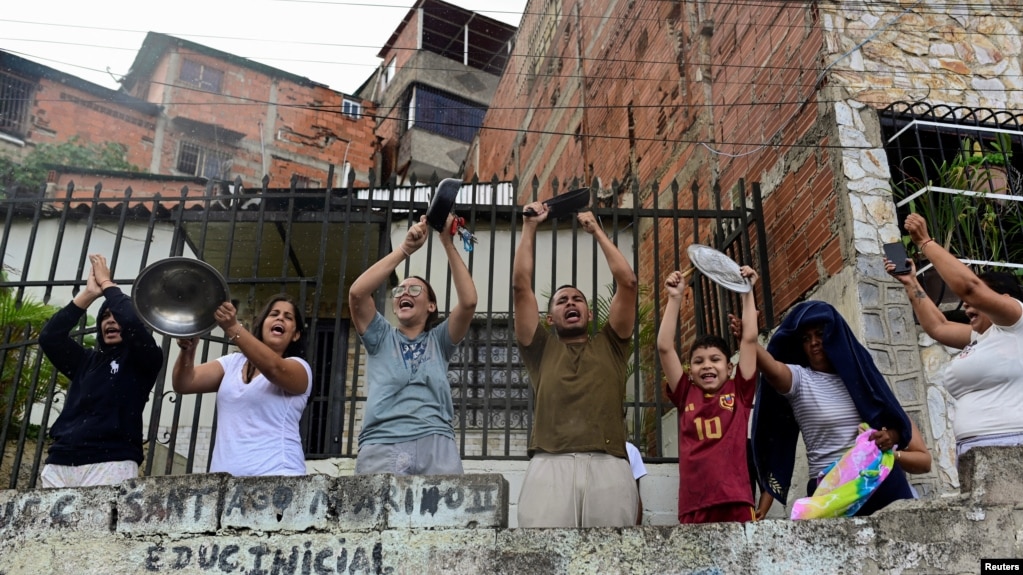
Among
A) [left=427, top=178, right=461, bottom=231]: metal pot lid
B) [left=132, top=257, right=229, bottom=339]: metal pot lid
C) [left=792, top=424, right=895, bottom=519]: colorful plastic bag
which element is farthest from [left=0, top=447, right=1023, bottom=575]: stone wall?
[left=427, top=178, right=461, bottom=231]: metal pot lid

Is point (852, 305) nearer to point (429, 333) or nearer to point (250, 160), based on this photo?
point (429, 333)

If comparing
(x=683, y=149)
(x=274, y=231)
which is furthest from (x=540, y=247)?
(x=274, y=231)

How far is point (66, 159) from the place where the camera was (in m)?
18.6

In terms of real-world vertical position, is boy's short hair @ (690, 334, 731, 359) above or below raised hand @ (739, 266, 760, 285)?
below

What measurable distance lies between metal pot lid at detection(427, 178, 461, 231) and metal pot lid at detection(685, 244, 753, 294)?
3.83 ft

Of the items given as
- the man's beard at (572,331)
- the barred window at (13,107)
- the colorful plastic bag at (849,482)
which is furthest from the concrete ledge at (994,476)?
the barred window at (13,107)

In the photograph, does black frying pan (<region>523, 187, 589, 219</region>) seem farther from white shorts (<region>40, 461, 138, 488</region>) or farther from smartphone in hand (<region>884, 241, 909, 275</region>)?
white shorts (<region>40, 461, 138, 488</region>)

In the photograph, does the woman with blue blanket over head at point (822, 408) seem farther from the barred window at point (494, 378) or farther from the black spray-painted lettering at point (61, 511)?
the barred window at point (494, 378)

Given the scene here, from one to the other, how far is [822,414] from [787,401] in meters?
0.31

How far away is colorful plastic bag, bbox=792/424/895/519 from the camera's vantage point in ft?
11.5

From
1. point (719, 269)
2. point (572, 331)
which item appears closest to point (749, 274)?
point (719, 269)

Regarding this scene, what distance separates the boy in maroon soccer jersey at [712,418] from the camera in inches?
145

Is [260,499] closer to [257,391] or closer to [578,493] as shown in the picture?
[257,391]

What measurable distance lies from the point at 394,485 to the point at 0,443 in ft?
12.3
